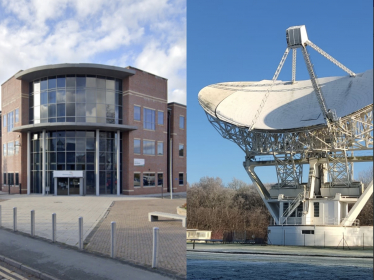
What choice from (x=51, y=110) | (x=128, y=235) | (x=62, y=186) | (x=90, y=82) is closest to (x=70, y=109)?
(x=51, y=110)

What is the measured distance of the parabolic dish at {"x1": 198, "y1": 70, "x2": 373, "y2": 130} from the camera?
95.8 inches

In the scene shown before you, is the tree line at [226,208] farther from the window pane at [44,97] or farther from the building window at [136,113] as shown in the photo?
→ the window pane at [44,97]

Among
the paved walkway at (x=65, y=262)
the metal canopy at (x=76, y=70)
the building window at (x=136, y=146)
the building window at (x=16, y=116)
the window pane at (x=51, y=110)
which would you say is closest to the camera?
the paved walkway at (x=65, y=262)

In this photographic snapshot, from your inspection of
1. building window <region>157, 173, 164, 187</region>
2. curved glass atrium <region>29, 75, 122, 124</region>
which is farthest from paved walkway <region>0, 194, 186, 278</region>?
building window <region>157, 173, 164, 187</region>

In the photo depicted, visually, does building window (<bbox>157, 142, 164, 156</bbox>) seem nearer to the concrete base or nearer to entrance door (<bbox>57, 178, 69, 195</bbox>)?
entrance door (<bbox>57, 178, 69, 195</bbox>)

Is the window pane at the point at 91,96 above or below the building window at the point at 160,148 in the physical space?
above

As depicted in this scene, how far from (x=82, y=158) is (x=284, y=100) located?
3713cm

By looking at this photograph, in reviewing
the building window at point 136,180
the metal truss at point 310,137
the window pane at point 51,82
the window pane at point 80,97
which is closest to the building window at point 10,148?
the window pane at point 51,82

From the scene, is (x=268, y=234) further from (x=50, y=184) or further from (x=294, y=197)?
(x=50, y=184)

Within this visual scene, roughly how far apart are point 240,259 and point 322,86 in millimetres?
1361

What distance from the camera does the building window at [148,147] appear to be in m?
41.0

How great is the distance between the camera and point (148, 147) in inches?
1633

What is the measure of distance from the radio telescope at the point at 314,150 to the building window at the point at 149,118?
38.3 m

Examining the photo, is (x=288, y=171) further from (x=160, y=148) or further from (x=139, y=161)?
(x=160, y=148)
